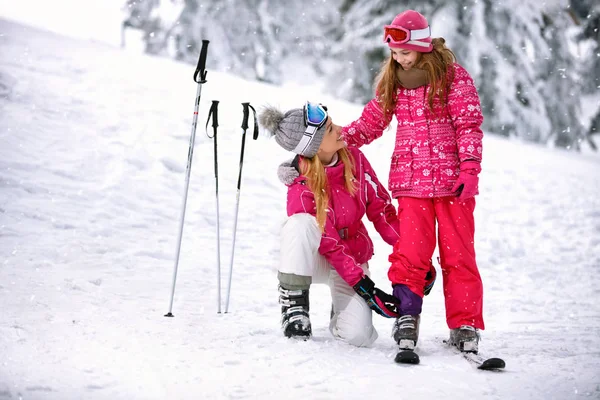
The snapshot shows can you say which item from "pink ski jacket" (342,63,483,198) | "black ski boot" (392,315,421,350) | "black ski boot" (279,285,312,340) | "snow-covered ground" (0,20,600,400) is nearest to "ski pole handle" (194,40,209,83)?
"snow-covered ground" (0,20,600,400)

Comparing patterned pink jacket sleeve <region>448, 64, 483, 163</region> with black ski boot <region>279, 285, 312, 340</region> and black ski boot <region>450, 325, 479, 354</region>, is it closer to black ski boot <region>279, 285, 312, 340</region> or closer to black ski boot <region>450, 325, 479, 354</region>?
black ski boot <region>450, 325, 479, 354</region>

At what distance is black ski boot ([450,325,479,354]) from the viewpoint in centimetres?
314

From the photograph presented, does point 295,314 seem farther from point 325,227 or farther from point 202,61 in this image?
point 202,61

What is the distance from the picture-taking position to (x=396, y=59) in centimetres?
336

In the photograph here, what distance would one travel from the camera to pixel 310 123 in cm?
333

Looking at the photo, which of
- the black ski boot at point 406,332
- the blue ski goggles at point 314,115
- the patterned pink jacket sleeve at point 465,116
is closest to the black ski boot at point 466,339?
the black ski boot at point 406,332

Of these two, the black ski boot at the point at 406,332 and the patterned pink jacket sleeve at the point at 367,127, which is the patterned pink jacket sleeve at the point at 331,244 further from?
the patterned pink jacket sleeve at the point at 367,127

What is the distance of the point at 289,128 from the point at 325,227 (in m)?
0.51

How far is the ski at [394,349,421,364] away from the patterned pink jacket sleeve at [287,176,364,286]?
1.40 feet

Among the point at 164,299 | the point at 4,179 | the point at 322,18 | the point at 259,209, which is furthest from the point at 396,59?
the point at 322,18

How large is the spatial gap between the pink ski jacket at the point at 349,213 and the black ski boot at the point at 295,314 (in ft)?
0.76

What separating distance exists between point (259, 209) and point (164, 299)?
219 cm

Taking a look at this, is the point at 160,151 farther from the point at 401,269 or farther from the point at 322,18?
the point at 322,18

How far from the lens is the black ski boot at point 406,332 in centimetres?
314
